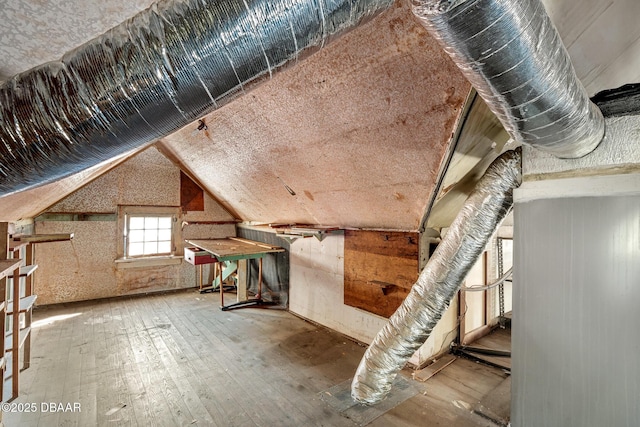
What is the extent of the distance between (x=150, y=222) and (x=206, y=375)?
10.9 feet

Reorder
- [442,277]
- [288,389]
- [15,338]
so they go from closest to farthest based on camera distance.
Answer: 1. [442,277]
2. [15,338]
3. [288,389]

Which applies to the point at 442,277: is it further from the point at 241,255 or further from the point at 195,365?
the point at 241,255

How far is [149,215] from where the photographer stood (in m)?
4.71

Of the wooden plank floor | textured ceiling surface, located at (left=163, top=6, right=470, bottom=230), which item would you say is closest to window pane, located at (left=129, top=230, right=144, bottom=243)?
the wooden plank floor

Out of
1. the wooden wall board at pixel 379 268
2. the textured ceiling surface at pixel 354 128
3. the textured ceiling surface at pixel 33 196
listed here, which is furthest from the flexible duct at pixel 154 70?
the wooden wall board at pixel 379 268

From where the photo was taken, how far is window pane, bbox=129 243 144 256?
464 cm

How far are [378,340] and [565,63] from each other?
65.8 inches

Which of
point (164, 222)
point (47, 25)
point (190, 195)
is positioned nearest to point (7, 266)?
point (47, 25)

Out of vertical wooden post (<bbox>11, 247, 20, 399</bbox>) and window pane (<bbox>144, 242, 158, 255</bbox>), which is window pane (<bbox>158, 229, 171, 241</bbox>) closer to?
window pane (<bbox>144, 242, 158, 255</bbox>)

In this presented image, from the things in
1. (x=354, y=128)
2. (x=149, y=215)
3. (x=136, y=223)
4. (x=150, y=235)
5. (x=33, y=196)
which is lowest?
(x=150, y=235)

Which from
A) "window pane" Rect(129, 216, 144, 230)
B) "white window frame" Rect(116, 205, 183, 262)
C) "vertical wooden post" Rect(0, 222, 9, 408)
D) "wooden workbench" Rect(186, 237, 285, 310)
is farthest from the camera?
"window pane" Rect(129, 216, 144, 230)

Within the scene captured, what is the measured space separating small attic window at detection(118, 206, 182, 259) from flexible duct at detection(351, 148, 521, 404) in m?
4.13

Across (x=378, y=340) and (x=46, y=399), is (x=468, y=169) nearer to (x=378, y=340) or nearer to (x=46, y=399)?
(x=378, y=340)

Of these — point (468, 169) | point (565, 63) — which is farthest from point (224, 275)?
point (565, 63)
